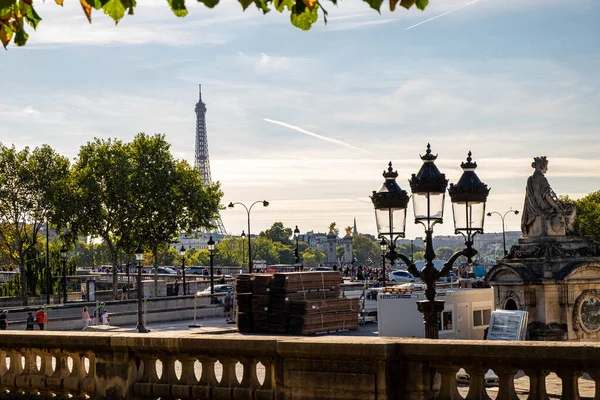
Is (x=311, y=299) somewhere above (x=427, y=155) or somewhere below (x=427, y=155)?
below

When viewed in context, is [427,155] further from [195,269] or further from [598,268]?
[195,269]

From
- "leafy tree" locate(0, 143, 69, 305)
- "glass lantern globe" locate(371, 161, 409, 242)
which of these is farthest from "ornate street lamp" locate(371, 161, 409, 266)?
"leafy tree" locate(0, 143, 69, 305)

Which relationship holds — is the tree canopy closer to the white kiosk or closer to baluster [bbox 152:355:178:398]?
baluster [bbox 152:355:178:398]

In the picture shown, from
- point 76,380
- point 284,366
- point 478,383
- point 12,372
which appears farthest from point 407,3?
point 12,372

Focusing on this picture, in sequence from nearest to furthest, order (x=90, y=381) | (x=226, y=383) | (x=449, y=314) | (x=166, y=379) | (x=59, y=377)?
(x=226, y=383) < (x=166, y=379) < (x=90, y=381) < (x=59, y=377) < (x=449, y=314)

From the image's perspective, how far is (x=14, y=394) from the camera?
10867 mm

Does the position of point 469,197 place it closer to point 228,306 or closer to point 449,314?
point 449,314

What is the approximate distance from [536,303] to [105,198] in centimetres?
4615

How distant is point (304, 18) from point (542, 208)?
74.1ft

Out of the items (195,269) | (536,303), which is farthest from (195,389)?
(195,269)

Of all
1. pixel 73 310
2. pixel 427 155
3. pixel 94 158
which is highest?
pixel 94 158

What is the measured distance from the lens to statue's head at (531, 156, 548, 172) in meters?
28.5

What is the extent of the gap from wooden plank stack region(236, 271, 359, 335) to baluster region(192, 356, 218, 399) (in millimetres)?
28247

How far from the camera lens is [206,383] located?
30.9 feet
